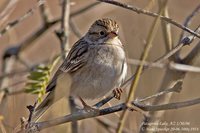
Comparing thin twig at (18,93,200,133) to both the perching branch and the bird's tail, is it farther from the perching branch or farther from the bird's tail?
the bird's tail

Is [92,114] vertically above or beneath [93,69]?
beneath

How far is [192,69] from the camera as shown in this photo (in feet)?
13.3

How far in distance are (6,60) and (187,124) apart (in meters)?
2.14

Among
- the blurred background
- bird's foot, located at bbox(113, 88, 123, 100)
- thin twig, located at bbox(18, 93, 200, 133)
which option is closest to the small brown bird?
bird's foot, located at bbox(113, 88, 123, 100)

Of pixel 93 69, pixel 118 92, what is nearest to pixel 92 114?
pixel 118 92

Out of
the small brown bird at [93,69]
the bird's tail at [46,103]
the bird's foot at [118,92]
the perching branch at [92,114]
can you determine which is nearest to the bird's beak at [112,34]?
the small brown bird at [93,69]

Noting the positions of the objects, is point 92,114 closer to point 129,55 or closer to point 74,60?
point 74,60

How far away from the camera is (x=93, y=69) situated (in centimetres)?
476

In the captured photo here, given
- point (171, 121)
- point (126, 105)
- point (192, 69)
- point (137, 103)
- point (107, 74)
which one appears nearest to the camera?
point (126, 105)

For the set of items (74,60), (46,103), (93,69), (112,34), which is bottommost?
(46,103)

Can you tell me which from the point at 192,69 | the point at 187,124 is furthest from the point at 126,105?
the point at 187,124

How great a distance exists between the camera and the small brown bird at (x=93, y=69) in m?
4.64

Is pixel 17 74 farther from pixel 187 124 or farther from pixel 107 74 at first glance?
pixel 187 124

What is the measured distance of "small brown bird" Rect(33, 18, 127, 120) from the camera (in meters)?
4.64
